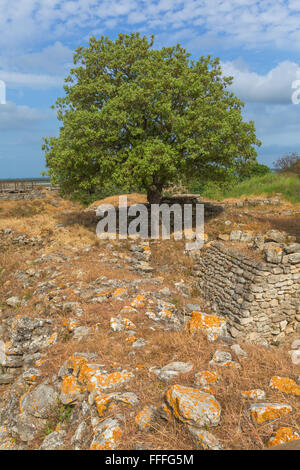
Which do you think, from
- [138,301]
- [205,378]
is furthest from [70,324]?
[205,378]

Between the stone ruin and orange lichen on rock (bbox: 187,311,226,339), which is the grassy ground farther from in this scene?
orange lichen on rock (bbox: 187,311,226,339)

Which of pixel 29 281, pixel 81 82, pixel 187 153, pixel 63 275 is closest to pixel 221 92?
pixel 187 153

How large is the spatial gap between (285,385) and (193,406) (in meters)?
1.49

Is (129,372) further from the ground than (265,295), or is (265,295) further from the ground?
(265,295)

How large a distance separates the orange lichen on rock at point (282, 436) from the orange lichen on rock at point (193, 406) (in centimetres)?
60

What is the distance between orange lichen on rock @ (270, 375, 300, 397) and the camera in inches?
154

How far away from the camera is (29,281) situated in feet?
33.4

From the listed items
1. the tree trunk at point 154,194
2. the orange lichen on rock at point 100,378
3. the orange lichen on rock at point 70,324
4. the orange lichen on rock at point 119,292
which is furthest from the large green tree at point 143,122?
the orange lichen on rock at point 100,378

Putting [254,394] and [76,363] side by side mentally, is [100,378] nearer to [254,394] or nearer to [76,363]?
[76,363]

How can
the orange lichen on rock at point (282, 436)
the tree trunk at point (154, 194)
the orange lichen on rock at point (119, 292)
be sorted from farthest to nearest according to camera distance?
1. the tree trunk at point (154, 194)
2. the orange lichen on rock at point (119, 292)
3. the orange lichen on rock at point (282, 436)

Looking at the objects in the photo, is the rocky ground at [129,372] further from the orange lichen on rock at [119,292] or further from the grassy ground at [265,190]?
the grassy ground at [265,190]

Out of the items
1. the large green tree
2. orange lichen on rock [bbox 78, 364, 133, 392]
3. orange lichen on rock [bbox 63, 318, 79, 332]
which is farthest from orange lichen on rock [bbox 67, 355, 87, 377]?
the large green tree

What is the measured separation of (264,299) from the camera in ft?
26.0

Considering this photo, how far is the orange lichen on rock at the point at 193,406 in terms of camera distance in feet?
11.1
